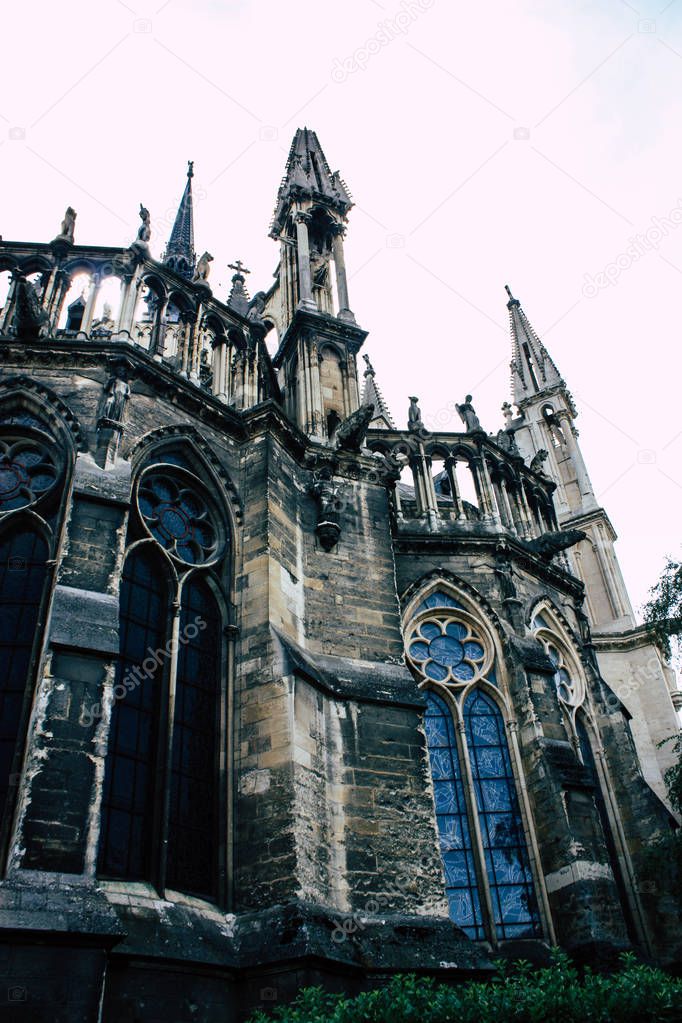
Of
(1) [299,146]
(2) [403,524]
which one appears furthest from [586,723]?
(1) [299,146]

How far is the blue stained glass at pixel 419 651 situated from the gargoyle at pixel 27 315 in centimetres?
770

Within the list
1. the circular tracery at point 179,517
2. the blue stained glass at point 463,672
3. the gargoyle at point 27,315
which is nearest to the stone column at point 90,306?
the gargoyle at point 27,315

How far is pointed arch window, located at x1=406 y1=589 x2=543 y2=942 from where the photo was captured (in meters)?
12.6

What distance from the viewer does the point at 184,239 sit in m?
38.8

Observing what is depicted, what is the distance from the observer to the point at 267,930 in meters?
9.04

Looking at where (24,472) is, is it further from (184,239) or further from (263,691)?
(184,239)

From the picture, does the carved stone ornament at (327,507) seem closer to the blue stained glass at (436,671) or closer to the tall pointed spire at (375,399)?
the blue stained glass at (436,671)

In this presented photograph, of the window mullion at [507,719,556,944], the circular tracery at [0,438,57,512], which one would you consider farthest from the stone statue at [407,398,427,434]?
the circular tracery at [0,438,57,512]

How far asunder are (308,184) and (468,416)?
631 cm

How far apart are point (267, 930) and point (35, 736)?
3.14 meters

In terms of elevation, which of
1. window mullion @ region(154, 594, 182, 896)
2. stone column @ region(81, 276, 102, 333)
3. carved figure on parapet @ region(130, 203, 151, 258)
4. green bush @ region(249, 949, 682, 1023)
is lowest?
green bush @ region(249, 949, 682, 1023)

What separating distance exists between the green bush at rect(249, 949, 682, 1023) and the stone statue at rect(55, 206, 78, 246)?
11.0 m

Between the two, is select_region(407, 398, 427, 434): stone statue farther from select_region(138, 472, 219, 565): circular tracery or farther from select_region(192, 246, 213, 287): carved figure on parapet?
select_region(138, 472, 219, 565): circular tracery

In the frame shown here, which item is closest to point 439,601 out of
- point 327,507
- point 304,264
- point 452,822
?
point 327,507
